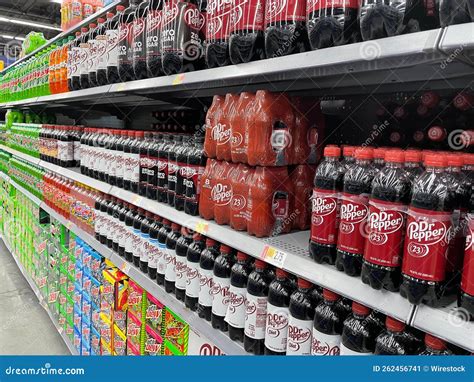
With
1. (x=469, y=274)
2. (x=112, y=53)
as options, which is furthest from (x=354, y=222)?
(x=112, y=53)

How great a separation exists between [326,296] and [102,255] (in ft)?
6.06

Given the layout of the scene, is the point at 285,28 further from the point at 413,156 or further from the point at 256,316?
the point at 256,316

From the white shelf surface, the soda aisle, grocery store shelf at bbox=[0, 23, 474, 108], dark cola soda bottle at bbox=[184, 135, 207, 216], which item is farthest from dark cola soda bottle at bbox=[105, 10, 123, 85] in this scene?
dark cola soda bottle at bbox=[184, 135, 207, 216]

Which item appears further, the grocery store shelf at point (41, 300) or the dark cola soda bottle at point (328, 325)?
the grocery store shelf at point (41, 300)

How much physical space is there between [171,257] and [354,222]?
107cm

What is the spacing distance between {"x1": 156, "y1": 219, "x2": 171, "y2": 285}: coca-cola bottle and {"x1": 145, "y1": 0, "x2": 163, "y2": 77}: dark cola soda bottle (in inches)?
28.0

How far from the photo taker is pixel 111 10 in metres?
2.62

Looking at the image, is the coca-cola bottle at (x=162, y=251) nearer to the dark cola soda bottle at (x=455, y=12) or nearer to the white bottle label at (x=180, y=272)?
the white bottle label at (x=180, y=272)

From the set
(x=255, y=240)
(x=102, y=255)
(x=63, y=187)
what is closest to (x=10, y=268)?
(x=63, y=187)

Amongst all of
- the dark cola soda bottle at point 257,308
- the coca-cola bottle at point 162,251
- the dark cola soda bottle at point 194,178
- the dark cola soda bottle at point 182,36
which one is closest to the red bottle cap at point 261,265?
the dark cola soda bottle at point 257,308

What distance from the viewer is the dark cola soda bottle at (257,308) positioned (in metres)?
1.42

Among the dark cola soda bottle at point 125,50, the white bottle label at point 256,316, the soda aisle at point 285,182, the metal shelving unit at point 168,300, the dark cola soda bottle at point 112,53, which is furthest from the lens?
the dark cola soda bottle at point 112,53

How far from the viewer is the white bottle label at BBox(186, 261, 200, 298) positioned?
1.77 meters

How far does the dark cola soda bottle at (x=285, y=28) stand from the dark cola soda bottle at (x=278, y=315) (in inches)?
27.7
